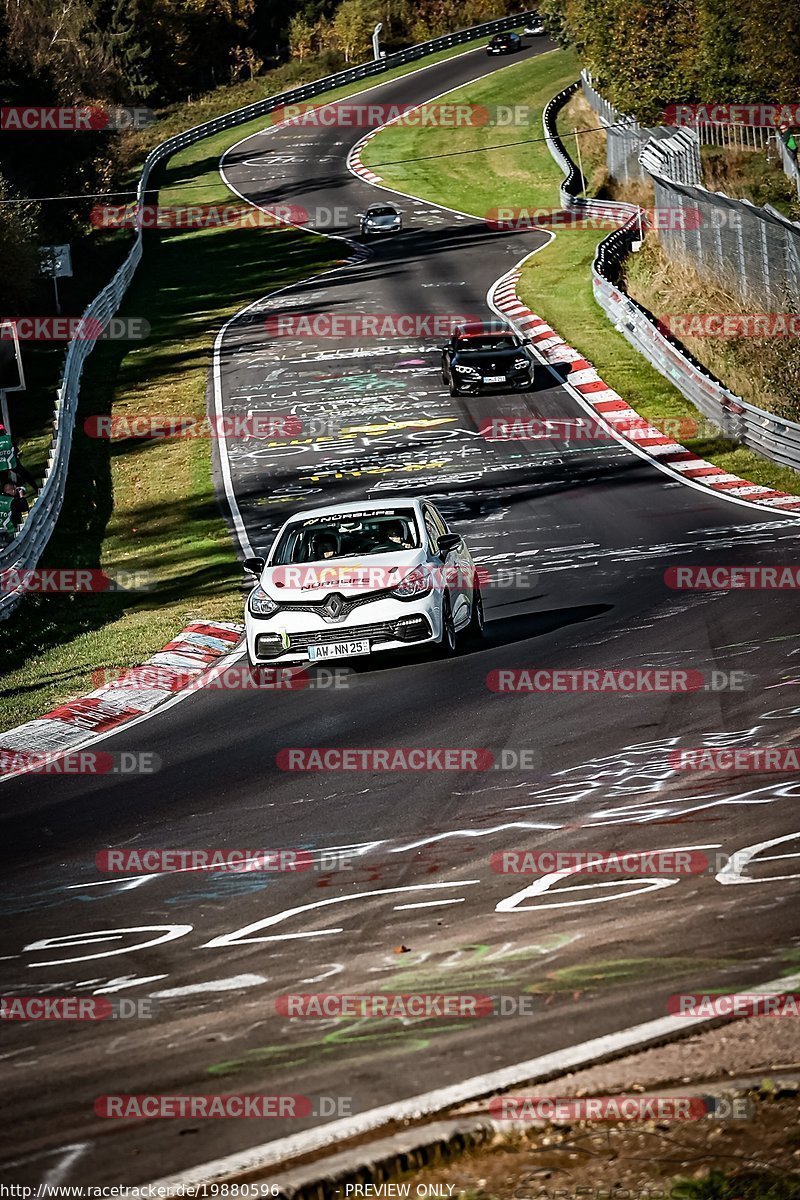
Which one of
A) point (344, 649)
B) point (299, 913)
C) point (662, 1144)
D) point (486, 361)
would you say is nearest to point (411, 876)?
point (299, 913)

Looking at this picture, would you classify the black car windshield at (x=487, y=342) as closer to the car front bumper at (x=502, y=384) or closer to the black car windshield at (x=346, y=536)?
the car front bumper at (x=502, y=384)

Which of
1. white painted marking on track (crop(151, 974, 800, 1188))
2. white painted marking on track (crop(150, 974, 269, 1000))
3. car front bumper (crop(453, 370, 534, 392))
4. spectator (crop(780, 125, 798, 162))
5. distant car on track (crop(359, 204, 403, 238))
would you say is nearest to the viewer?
white painted marking on track (crop(151, 974, 800, 1188))

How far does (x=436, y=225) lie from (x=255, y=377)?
67.2ft

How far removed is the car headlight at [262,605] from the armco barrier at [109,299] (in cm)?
625

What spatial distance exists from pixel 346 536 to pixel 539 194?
46.3m

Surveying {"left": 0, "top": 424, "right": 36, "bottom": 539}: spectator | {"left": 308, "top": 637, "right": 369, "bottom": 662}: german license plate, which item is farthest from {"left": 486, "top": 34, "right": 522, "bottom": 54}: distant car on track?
{"left": 308, "top": 637, "right": 369, "bottom": 662}: german license plate

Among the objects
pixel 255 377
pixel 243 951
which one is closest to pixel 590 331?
pixel 255 377

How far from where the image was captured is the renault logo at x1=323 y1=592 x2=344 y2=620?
13.8m

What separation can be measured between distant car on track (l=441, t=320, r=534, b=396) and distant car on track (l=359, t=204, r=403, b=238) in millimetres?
22047

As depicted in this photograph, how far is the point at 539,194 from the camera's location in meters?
58.5

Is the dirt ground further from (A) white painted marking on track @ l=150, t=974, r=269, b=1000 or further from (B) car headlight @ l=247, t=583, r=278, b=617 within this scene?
(B) car headlight @ l=247, t=583, r=278, b=617

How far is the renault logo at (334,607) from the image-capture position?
13.8 m

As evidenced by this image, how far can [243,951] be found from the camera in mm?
6891

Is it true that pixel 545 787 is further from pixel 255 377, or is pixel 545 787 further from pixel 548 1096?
pixel 255 377
